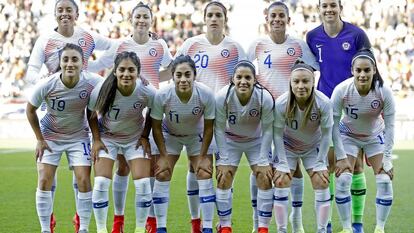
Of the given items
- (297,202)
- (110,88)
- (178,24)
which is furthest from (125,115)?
(178,24)

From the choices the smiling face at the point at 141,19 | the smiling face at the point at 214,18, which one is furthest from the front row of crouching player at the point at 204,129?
the smiling face at the point at 141,19

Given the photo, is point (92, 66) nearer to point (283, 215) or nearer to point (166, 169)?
point (166, 169)

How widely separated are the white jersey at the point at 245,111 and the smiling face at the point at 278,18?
740 millimetres

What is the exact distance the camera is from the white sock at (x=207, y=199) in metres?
6.82

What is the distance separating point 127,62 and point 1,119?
13.2 meters

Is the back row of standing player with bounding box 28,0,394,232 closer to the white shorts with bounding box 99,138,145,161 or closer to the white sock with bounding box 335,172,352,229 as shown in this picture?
the white shorts with bounding box 99,138,145,161

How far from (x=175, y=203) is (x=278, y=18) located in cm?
350

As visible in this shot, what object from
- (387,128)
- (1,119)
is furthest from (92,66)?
(1,119)

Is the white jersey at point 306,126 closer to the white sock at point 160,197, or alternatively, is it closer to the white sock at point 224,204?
the white sock at point 224,204

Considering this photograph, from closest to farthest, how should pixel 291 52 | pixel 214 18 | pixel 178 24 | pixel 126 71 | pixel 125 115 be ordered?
1. pixel 126 71
2. pixel 125 115
3. pixel 214 18
4. pixel 291 52
5. pixel 178 24

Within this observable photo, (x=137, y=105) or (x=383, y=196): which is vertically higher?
(x=137, y=105)

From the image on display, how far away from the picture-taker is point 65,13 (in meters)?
7.48

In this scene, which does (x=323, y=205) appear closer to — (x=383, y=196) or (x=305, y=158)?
(x=305, y=158)

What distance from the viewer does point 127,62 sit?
669cm
